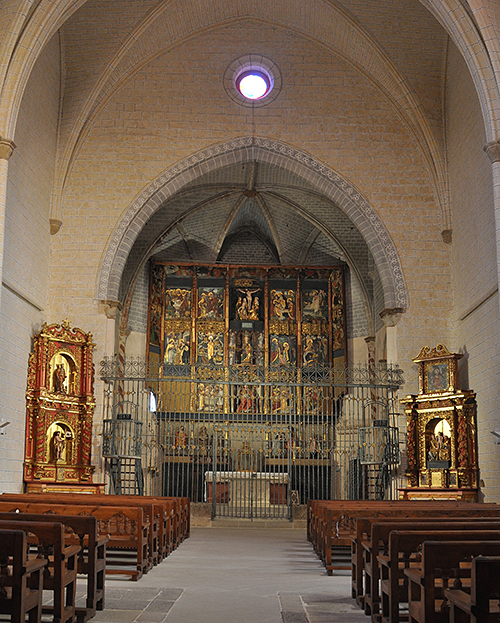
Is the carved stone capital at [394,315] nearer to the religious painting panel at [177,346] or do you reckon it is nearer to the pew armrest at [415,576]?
the religious painting panel at [177,346]

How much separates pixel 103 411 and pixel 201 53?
8.82 m

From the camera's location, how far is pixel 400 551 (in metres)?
5.23

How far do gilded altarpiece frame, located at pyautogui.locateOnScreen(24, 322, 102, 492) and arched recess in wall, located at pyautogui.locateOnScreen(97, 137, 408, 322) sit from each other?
1792 millimetres

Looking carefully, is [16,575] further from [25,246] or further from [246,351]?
[246,351]

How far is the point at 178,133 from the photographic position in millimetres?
17750

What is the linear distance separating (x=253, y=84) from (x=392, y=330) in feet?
22.5

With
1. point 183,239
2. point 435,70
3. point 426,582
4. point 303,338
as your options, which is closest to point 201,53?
point 435,70

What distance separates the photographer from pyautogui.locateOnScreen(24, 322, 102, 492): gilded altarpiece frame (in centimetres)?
1480

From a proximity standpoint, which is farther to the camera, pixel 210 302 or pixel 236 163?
pixel 210 302

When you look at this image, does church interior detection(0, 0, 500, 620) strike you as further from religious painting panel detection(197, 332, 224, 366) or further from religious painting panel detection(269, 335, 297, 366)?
religious painting panel detection(269, 335, 297, 366)

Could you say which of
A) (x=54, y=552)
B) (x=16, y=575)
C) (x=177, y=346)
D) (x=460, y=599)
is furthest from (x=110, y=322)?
(x=460, y=599)

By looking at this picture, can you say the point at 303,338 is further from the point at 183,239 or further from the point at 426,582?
the point at 426,582

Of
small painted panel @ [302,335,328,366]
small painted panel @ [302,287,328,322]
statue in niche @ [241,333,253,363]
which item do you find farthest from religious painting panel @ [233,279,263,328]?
small painted panel @ [302,335,328,366]

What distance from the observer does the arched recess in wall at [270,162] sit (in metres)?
17.1
